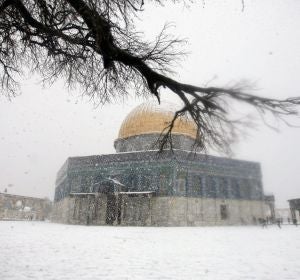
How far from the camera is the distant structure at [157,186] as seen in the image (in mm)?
25594

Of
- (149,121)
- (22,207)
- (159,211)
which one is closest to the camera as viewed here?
(159,211)

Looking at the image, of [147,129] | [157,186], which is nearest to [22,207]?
[147,129]

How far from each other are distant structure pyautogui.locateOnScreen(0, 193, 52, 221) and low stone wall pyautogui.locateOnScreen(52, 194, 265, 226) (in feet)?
74.3

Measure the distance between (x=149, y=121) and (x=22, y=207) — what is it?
31948 mm

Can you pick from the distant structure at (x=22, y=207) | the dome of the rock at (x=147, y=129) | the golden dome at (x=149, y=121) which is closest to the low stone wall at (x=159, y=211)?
the dome of the rock at (x=147, y=129)

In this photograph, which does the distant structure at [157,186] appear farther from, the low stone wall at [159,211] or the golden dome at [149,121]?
the golden dome at [149,121]

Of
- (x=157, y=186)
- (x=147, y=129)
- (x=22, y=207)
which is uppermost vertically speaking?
(x=147, y=129)

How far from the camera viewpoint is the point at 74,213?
1092 inches

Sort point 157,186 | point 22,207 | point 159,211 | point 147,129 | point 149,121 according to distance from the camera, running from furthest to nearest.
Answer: point 22,207
point 149,121
point 147,129
point 157,186
point 159,211

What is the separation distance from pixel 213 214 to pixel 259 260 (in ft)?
69.2

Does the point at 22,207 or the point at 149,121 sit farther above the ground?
the point at 149,121

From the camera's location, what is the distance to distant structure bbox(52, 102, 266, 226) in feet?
84.0

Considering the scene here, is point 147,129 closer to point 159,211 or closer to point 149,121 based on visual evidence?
point 149,121

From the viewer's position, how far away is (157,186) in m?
26.2
